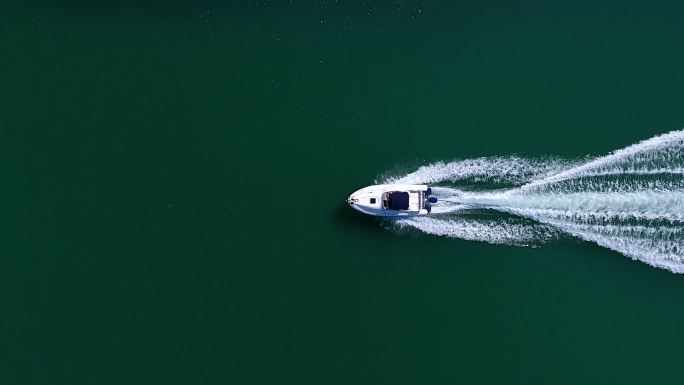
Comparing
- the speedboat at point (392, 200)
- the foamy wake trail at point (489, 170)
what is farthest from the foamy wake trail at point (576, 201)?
the speedboat at point (392, 200)

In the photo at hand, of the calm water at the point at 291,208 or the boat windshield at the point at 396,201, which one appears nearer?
the boat windshield at the point at 396,201

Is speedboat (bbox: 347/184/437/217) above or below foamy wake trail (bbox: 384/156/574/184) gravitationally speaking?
below

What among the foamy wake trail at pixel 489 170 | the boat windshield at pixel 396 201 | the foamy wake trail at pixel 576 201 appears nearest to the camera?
the boat windshield at pixel 396 201

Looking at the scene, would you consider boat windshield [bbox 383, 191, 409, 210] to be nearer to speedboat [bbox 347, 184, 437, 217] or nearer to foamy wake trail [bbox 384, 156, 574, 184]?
speedboat [bbox 347, 184, 437, 217]

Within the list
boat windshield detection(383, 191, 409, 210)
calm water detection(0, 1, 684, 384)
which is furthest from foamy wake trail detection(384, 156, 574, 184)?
boat windshield detection(383, 191, 409, 210)

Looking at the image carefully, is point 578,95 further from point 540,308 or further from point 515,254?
point 540,308

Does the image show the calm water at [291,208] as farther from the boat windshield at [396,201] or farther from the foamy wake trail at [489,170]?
the boat windshield at [396,201]

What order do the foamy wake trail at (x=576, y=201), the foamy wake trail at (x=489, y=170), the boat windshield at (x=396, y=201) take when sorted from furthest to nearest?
the foamy wake trail at (x=489, y=170) → the foamy wake trail at (x=576, y=201) → the boat windshield at (x=396, y=201)

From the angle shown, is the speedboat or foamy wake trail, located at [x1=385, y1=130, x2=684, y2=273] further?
foamy wake trail, located at [x1=385, y1=130, x2=684, y2=273]
